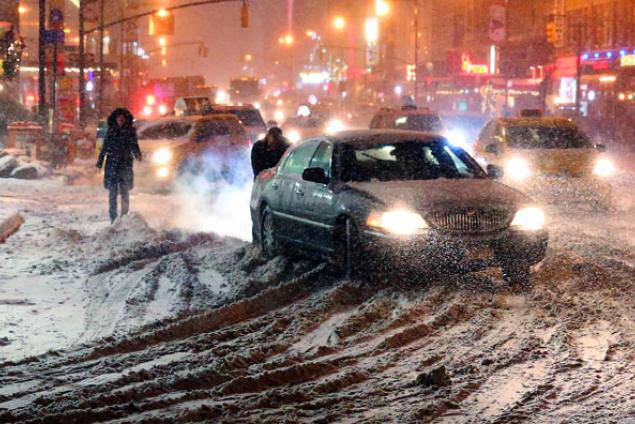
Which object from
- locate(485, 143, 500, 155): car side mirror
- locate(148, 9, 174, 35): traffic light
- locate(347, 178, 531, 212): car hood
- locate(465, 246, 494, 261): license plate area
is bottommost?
locate(465, 246, 494, 261): license plate area

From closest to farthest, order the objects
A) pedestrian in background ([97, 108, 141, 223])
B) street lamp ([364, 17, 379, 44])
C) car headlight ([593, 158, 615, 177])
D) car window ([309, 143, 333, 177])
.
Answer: car window ([309, 143, 333, 177]) < pedestrian in background ([97, 108, 141, 223]) < car headlight ([593, 158, 615, 177]) < street lamp ([364, 17, 379, 44])

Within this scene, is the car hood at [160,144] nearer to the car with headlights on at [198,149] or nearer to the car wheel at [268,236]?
the car with headlights on at [198,149]

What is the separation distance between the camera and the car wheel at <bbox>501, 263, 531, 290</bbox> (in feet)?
30.7

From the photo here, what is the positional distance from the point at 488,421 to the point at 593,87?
55630 mm

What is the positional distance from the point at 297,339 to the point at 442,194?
8.16 feet

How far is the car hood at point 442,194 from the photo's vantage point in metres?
9.22

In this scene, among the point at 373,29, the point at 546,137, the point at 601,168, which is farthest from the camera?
the point at 373,29

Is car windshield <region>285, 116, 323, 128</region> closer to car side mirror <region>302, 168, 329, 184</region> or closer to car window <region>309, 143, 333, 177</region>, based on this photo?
car window <region>309, 143, 333, 177</region>

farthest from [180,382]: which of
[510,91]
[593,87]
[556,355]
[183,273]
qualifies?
[510,91]

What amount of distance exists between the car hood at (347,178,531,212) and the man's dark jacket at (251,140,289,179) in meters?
4.11

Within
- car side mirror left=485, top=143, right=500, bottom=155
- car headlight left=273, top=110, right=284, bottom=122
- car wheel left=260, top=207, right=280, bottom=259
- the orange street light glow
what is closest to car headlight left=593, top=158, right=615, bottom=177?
car side mirror left=485, top=143, right=500, bottom=155

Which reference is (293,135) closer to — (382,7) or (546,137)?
(546,137)

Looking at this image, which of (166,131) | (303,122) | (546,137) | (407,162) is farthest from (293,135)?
(407,162)

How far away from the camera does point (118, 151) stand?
15883 millimetres
